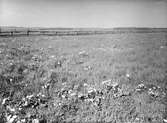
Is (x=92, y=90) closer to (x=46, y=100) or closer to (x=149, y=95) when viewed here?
(x=46, y=100)

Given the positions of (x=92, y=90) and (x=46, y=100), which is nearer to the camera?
(x=46, y=100)

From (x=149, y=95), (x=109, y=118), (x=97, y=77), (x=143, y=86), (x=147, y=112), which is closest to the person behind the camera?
(x=109, y=118)

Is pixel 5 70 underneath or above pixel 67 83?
above

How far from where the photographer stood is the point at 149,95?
4.79m

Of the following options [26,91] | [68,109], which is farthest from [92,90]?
[26,91]

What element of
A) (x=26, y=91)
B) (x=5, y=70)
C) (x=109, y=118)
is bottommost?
(x=109, y=118)

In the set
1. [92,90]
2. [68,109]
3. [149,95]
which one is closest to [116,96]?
[92,90]

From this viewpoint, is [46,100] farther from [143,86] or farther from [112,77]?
[143,86]

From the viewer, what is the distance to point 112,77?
653 centimetres

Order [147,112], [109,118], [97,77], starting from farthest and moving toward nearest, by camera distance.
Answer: [97,77] < [147,112] < [109,118]

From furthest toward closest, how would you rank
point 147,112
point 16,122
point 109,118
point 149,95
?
point 149,95, point 147,112, point 109,118, point 16,122

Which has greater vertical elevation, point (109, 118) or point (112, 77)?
point (112, 77)

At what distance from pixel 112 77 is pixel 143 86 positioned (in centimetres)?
157

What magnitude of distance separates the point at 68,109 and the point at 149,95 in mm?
3138
